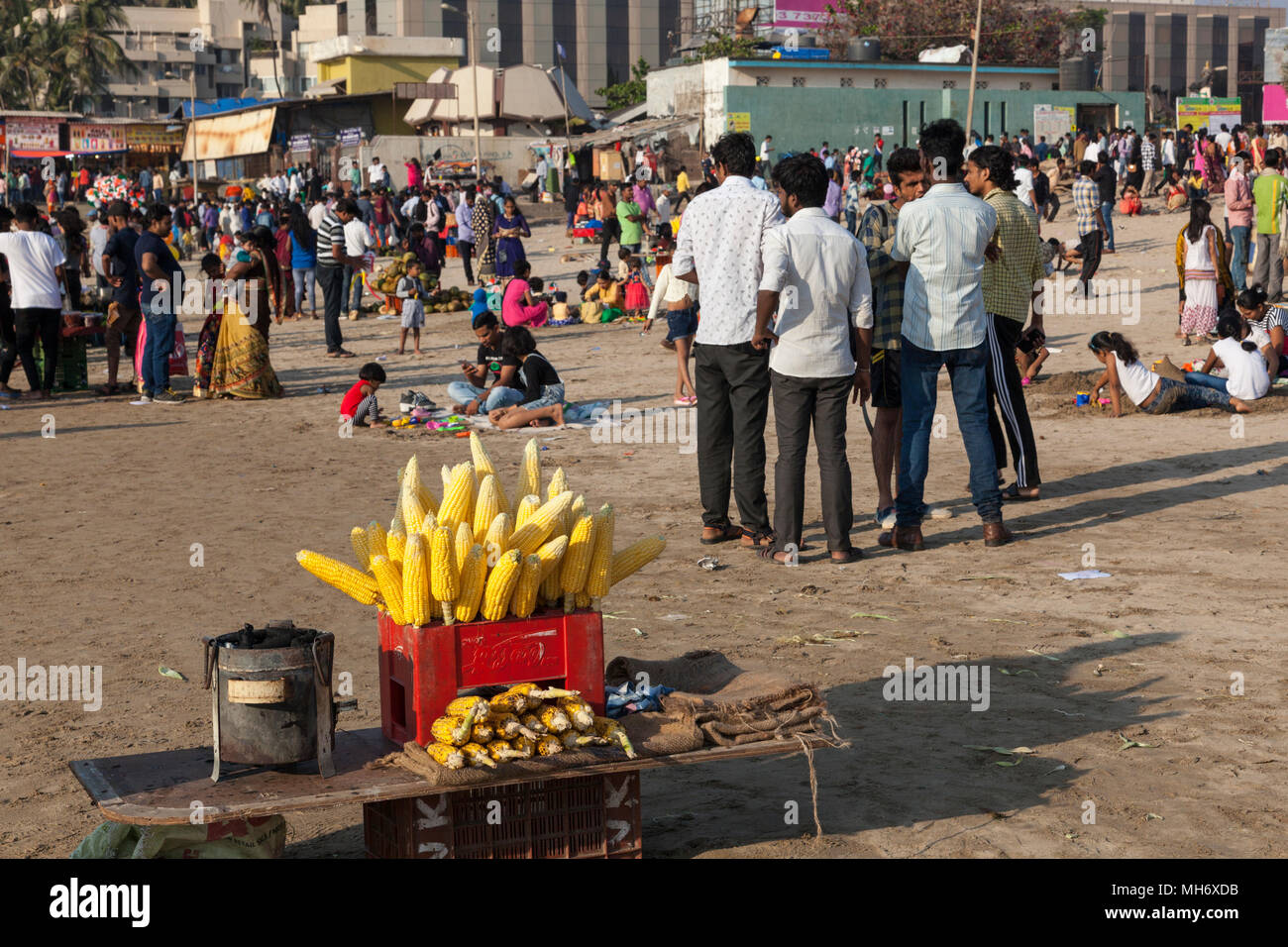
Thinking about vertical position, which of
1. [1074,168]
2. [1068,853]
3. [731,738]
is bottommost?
[1068,853]

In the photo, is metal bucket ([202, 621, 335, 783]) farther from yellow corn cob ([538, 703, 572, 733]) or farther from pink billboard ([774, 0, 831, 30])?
pink billboard ([774, 0, 831, 30])

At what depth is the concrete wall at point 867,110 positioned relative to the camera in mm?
47531

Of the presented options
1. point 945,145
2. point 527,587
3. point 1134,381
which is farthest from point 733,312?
point 1134,381

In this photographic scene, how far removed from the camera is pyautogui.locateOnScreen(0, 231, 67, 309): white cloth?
15086 millimetres

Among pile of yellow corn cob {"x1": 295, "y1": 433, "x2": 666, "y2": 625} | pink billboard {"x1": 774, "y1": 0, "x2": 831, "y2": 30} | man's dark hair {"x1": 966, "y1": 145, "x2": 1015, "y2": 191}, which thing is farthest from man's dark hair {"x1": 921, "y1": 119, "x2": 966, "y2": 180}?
pink billboard {"x1": 774, "y1": 0, "x2": 831, "y2": 30}

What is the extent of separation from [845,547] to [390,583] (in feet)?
14.7

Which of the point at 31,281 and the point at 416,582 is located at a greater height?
the point at 31,281

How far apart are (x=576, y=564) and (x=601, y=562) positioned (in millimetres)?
135

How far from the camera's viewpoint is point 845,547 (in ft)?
27.6

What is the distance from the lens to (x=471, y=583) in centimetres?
434

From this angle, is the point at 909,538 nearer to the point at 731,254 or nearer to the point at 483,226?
the point at 731,254

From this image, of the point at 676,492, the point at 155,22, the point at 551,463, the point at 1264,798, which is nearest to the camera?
the point at 1264,798

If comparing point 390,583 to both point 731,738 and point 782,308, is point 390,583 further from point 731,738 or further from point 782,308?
point 782,308

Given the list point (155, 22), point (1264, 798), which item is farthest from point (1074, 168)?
point (155, 22)
